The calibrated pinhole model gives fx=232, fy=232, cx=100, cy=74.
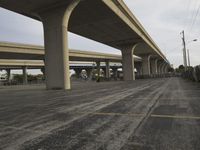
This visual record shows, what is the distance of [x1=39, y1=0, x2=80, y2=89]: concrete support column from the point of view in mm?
27453

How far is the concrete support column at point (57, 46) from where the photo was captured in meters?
27.5

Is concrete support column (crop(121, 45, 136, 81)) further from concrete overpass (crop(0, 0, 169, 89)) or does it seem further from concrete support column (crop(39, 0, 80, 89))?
concrete support column (crop(39, 0, 80, 89))

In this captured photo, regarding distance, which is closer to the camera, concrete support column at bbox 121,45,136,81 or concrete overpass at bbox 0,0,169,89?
concrete overpass at bbox 0,0,169,89

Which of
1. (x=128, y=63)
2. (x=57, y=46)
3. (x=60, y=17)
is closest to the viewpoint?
(x=57, y=46)

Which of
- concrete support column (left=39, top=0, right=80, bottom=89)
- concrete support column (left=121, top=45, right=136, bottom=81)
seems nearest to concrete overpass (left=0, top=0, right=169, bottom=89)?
concrete support column (left=39, top=0, right=80, bottom=89)

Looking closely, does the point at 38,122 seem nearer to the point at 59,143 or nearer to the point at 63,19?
the point at 59,143

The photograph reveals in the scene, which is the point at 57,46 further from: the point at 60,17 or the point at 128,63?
the point at 128,63

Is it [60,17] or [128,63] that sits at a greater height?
[60,17]

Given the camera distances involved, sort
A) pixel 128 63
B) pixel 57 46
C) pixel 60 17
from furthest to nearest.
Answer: pixel 128 63 → pixel 60 17 → pixel 57 46

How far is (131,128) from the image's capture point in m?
6.23

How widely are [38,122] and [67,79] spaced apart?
812 inches

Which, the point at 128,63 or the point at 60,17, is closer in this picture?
the point at 60,17

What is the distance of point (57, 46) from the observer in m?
27.6


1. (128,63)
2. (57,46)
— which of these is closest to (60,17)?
(57,46)
